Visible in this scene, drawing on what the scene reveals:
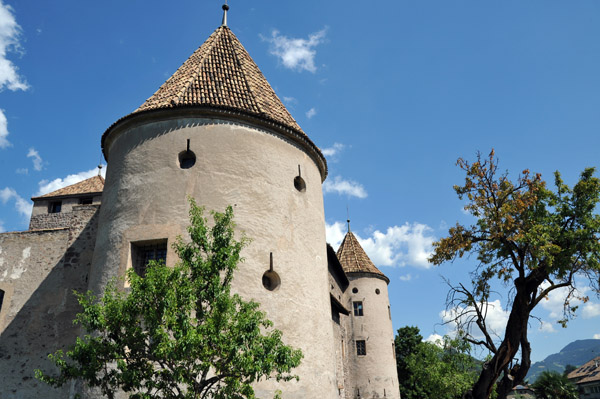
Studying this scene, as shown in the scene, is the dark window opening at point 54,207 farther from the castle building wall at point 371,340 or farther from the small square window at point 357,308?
the small square window at point 357,308

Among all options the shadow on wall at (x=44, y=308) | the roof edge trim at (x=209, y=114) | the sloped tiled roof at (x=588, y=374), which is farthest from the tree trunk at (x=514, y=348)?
the sloped tiled roof at (x=588, y=374)

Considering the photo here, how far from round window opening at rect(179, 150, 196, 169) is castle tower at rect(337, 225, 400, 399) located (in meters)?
20.4

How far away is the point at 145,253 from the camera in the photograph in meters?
10.7

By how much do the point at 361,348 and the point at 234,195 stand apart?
21.3 metres

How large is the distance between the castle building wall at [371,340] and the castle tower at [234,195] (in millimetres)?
17750

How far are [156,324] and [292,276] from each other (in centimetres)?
462

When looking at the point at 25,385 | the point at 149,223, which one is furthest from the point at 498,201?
the point at 25,385

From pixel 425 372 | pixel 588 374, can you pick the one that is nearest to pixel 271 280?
pixel 425 372

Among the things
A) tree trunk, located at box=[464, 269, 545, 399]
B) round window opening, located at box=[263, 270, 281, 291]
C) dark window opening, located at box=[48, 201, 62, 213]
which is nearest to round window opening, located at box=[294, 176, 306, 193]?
round window opening, located at box=[263, 270, 281, 291]

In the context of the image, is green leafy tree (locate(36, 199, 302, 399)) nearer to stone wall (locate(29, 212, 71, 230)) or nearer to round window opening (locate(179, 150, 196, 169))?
round window opening (locate(179, 150, 196, 169))

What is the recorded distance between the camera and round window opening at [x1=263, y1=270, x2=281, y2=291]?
10862 millimetres

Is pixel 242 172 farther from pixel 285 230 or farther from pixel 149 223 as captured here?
pixel 149 223

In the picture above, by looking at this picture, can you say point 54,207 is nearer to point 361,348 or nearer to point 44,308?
point 44,308

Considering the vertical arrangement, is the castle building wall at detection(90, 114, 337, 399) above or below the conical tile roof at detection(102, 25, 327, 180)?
below
